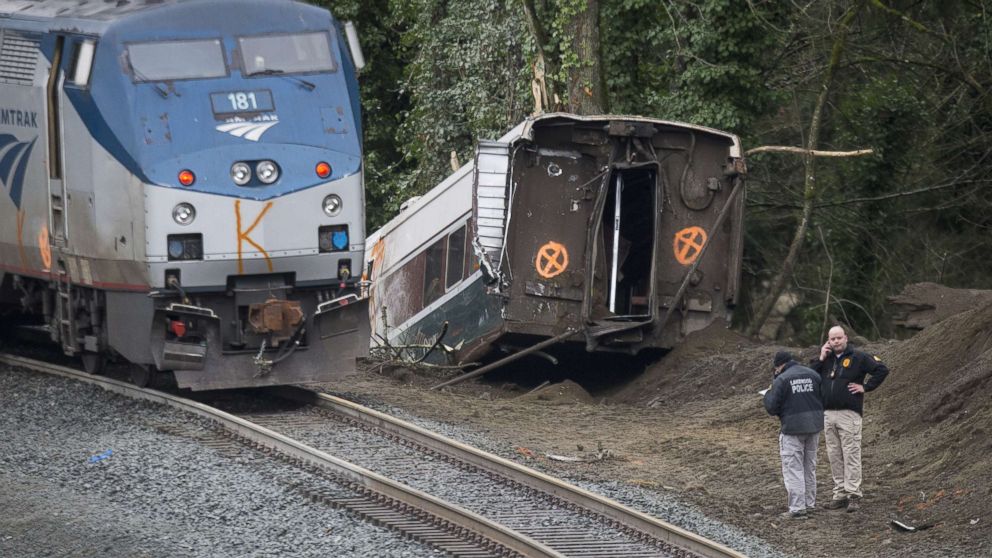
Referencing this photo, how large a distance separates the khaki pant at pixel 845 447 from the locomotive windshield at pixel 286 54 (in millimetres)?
5586

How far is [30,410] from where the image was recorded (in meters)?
13.7

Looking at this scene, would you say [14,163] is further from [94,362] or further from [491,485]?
[491,485]

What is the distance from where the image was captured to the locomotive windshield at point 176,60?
13203 millimetres

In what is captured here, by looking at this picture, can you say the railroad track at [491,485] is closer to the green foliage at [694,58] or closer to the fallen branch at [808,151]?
the fallen branch at [808,151]

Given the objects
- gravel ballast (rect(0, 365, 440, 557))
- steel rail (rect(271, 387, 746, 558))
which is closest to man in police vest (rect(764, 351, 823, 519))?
steel rail (rect(271, 387, 746, 558))

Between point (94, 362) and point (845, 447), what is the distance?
7389 millimetres

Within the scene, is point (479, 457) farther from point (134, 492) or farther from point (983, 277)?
point (983, 277)

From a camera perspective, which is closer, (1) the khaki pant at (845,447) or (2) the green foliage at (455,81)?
(1) the khaki pant at (845,447)

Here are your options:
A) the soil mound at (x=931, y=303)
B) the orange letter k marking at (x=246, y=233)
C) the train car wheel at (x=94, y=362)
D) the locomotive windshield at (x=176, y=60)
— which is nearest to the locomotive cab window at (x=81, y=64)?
the locomotive windshield at (x=176, y=60)

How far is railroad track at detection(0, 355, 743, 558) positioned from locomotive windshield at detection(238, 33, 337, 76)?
10.1 ft

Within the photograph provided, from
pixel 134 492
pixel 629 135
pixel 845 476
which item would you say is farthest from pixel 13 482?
pixel 629 135

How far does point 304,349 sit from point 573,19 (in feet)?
34.5

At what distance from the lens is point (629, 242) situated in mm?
18266

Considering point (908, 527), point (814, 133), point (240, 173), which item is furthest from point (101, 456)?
point (814, 133)
